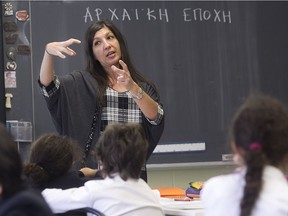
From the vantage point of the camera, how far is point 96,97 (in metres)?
2.62

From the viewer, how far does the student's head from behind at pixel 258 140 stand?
144 centimetres

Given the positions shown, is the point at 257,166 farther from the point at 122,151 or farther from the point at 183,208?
the point at 183,208

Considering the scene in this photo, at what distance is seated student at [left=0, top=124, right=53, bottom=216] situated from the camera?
50.0 inches

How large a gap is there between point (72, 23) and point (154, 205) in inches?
83.6

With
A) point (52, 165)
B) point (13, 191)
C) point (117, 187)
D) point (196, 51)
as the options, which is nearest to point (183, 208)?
point (117, 187)

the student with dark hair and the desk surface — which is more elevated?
the student with dark hair

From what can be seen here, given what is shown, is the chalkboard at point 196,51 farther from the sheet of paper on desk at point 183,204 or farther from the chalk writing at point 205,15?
the sheet of paper on desk at point 183,204

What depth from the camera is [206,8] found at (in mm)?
4090

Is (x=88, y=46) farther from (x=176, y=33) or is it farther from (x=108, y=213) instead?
(x=176, y=33)

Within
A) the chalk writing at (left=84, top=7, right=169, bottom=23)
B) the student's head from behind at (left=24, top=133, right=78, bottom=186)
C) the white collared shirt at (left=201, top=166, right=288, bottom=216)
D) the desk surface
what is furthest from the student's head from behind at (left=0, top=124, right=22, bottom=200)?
the chalk writing at (left=84, top=7, right=169, bottom=23)

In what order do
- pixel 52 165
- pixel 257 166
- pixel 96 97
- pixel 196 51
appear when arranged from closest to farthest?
pixel 257 166 < pixel 52 165 < pixel 96 97 < pixel 196 51

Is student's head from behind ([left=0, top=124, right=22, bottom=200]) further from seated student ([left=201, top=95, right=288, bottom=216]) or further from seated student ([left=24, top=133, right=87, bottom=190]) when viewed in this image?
seated student ([left=24, top=133, right=87, bottom=190])

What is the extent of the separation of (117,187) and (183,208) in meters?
0.38

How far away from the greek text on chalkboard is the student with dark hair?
1215 millimetres
